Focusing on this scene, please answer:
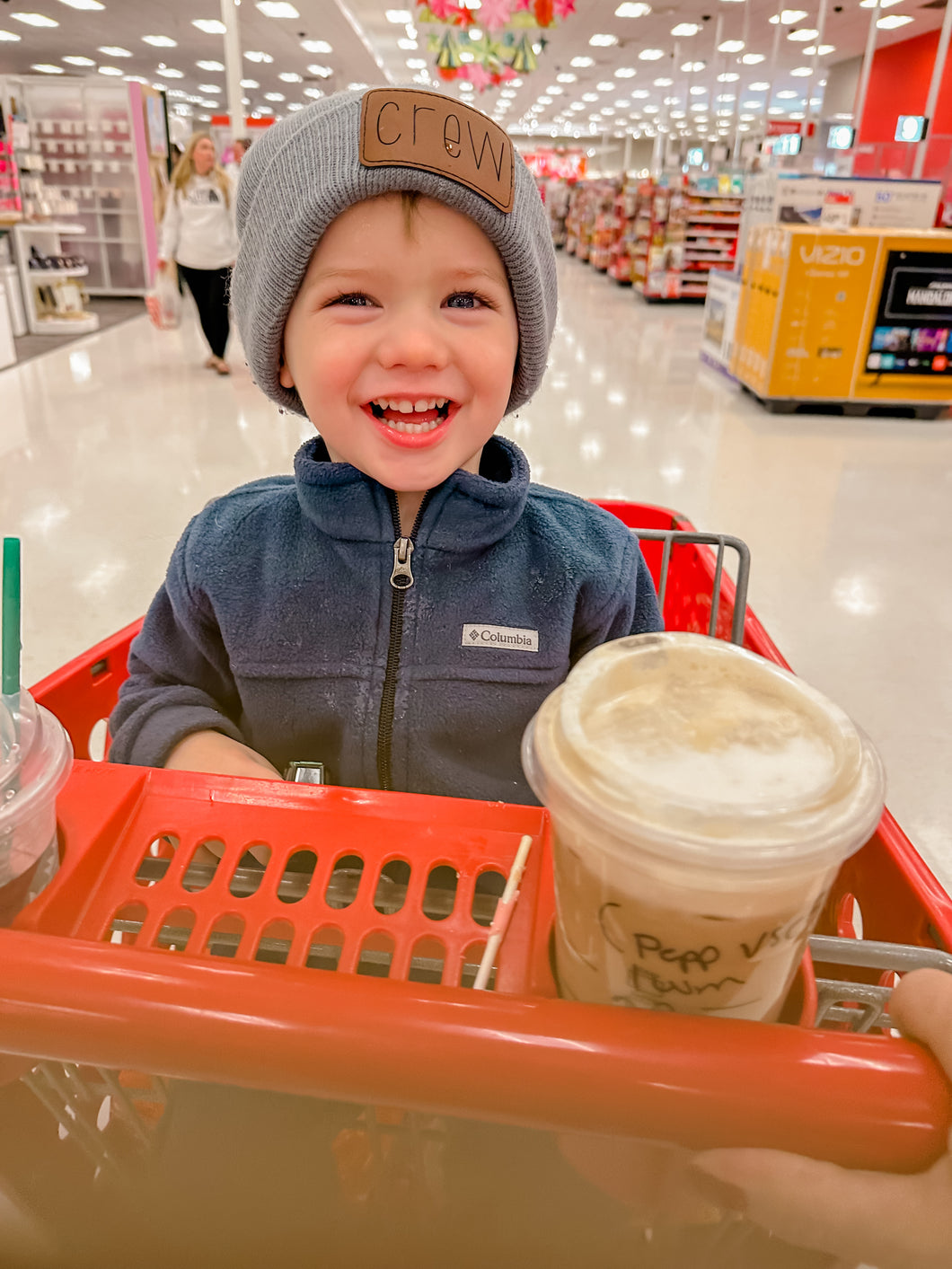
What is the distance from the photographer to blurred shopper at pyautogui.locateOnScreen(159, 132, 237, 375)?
5.91 m

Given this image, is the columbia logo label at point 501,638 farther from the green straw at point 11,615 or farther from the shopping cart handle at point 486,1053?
the shopping cart handle at point 486,1053

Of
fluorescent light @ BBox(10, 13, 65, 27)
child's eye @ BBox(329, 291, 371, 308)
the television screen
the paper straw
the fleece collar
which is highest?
fluorescent light @ BBox(10, 13, 65, 27)

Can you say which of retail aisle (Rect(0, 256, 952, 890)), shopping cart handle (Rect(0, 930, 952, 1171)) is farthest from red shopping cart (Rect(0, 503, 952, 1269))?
retail aisle (Rect(0, 256, 952, 890))

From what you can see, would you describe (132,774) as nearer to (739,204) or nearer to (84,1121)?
(84,1121)

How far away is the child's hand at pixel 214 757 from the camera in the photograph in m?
0.92

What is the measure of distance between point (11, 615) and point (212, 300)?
21.0 ft

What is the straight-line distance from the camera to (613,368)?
23.1ft

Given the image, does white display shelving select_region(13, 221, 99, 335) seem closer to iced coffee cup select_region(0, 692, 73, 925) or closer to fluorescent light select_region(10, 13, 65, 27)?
fluorescent light select_region(10, 13, 65, 27)

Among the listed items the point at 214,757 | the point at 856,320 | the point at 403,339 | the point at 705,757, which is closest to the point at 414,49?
the point at 856,320

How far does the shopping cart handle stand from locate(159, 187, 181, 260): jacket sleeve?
6.47 meters

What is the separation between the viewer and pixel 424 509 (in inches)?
40.8

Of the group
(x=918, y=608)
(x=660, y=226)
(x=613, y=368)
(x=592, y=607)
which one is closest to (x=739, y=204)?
(x=660, y=226)

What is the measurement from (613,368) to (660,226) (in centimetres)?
525

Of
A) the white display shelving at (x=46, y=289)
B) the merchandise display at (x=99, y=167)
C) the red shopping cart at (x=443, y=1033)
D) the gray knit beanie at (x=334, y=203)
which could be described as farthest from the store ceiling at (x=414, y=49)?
the red shopping cart at (x=443, y=1033)
